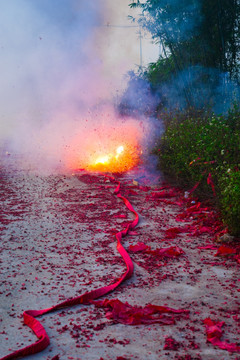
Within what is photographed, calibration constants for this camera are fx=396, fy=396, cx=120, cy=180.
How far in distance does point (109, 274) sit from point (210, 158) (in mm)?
2688

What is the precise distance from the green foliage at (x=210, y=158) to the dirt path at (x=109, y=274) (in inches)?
12.9

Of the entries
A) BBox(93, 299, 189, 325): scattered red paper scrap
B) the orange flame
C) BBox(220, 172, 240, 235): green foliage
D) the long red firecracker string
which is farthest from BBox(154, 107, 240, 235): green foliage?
the orange flame

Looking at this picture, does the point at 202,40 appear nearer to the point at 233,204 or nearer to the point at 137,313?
the point at 233,204

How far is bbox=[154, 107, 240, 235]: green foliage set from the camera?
394 centimetres

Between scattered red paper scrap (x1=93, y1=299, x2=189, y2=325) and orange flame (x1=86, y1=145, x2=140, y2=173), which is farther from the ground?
orange flame (x1=86, y1=145, x2=140, y2=173)

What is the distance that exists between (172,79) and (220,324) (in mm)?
8729

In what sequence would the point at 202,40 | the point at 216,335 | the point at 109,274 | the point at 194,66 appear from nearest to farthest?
1. the point at 216,335
2. the point at 109,274
3. the point at 202,40
4. the point at 194,66

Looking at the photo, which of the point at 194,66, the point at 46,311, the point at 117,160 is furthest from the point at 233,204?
the point at 117,160

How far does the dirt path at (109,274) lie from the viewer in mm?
2158

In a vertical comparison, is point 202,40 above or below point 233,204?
above

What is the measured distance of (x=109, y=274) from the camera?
315 cm

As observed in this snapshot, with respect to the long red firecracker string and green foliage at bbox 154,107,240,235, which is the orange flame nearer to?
green foliage at bbox 154,107,240,235

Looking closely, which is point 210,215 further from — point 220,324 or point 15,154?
point 15,154

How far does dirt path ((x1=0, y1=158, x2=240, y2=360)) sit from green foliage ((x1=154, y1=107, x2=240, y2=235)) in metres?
0.33
